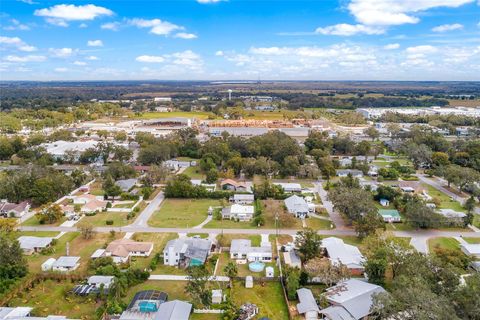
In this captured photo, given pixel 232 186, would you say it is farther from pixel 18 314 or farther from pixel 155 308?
pixel 18 314

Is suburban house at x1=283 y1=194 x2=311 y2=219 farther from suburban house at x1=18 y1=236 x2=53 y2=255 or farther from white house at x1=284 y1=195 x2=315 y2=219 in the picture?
suburban house at x1=18 y1=236 x2=53 y2=255

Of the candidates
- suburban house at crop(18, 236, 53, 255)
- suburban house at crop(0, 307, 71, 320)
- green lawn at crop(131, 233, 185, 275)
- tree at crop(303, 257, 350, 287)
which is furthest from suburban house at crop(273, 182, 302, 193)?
suburban house at crop(0, 307, 71, 320)

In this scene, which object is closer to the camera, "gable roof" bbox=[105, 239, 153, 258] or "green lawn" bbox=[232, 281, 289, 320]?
"green lawn" bbox=[232, 281, 289, 320]

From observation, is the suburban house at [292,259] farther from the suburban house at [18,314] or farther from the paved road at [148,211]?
the suburban house at [18,314]

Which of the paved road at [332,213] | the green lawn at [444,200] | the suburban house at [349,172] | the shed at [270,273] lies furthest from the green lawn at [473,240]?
the suburban house at [349,172]

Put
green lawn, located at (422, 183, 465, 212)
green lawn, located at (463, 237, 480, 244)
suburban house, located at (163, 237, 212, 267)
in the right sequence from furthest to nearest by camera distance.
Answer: green lawn, located at (422, 183, 465, 212) < green lawn, located at (463, 237, 480, 244) < suburban house, located at (163, 237, 212, 267)

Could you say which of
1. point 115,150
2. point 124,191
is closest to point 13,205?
point 124,191

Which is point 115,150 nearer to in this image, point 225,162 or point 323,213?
point 225,162
